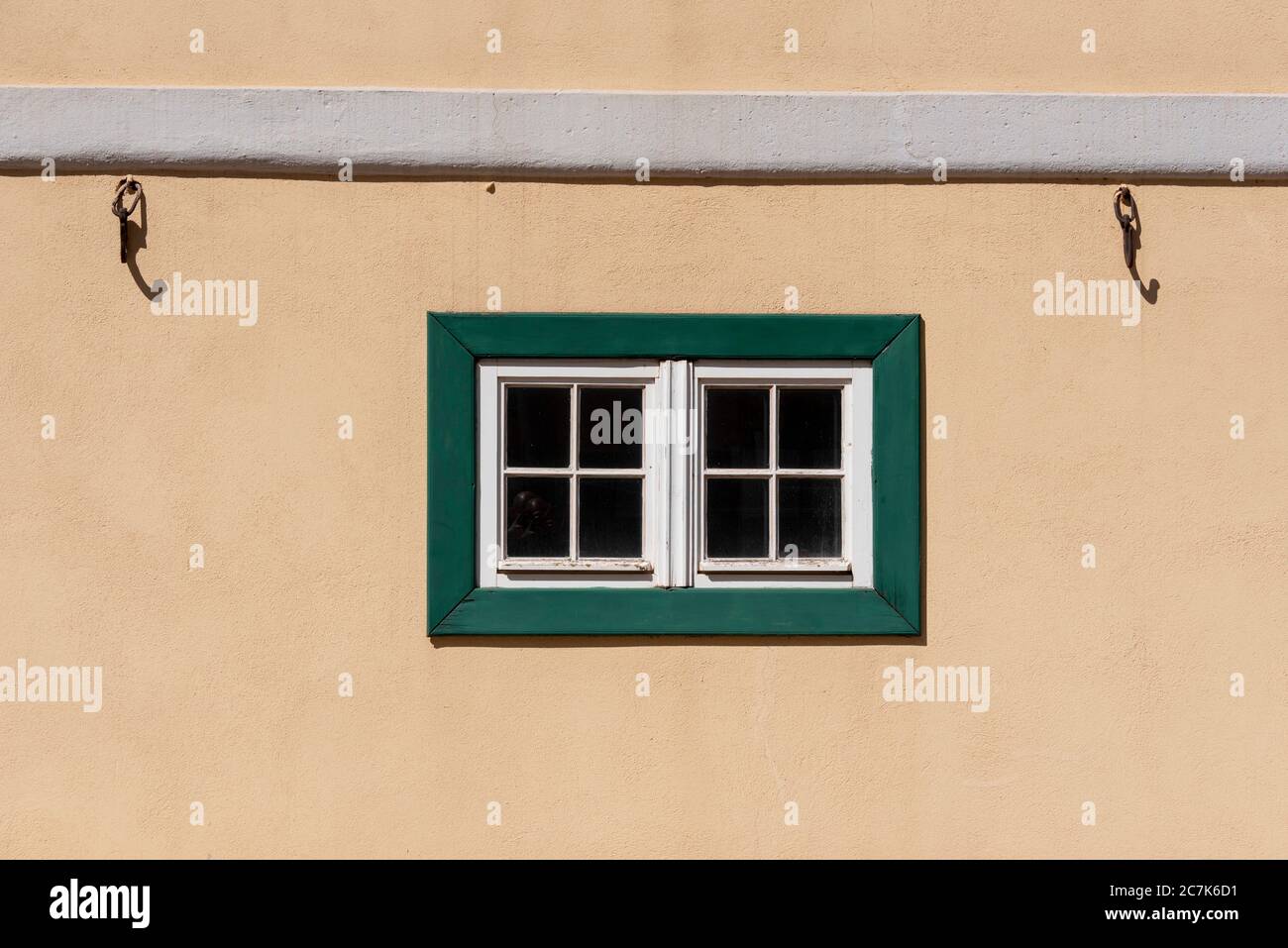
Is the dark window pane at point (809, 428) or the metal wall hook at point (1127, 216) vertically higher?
the metal wall hook at point (1127, 216)

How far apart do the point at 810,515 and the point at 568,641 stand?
0.87m

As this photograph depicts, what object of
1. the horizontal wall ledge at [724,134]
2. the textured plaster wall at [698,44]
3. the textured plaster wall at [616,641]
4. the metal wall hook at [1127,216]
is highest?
the textured plaster wall at [698,44]

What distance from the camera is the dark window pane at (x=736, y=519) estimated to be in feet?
11.7

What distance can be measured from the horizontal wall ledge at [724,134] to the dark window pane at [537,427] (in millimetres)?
704

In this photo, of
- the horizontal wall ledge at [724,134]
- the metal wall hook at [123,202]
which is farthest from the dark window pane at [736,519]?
the metal wall hook at [123,202]

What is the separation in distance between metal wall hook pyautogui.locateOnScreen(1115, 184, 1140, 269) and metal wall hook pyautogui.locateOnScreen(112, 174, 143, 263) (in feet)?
10.2

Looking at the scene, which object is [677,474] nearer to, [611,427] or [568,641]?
[611,427]

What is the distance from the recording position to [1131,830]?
139 inches

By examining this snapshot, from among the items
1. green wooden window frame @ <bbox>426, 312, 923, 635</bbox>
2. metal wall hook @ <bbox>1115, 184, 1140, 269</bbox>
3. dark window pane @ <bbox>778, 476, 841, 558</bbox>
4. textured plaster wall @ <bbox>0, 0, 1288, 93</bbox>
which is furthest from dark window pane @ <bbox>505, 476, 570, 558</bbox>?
metal wall hook @ <bbox>1115, 184, 1140, 269</bbox>

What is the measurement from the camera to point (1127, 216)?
11.6 feet

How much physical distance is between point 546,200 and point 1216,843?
296 cm

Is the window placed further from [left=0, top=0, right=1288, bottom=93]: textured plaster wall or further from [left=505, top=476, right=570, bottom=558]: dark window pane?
[left=0, top=0, right=1288, bottom=93]: textured plaster wall

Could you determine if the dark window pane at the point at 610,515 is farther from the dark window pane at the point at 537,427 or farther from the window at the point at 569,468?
the dark window pane at the point at 537,427
